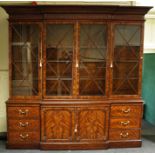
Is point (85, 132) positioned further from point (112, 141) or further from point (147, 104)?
point (147, 104)

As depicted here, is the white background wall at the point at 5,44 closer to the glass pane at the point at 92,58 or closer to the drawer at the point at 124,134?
the glass pane at the point at 92,58

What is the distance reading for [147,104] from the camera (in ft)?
18.3

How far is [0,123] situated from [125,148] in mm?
2025

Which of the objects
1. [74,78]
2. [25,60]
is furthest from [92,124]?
[25,60]

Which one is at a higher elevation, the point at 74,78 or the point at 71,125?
the point at 74,78

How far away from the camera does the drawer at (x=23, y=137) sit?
387 centimetres

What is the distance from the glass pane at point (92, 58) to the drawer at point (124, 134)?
619 millimetres

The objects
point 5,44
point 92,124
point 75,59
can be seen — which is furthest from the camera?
point 5,44

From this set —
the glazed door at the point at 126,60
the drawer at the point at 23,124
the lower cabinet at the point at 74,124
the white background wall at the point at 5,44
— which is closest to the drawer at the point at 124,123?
the lower cabinet at the point at 74,124

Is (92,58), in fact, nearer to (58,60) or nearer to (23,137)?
(58,60)

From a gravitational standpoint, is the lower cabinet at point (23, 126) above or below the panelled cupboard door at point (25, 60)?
below

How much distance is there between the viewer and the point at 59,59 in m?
3.84

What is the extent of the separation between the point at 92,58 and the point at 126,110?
2.98 feet

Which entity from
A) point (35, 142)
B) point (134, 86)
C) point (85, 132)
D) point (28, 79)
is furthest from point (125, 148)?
point (28, 79)
